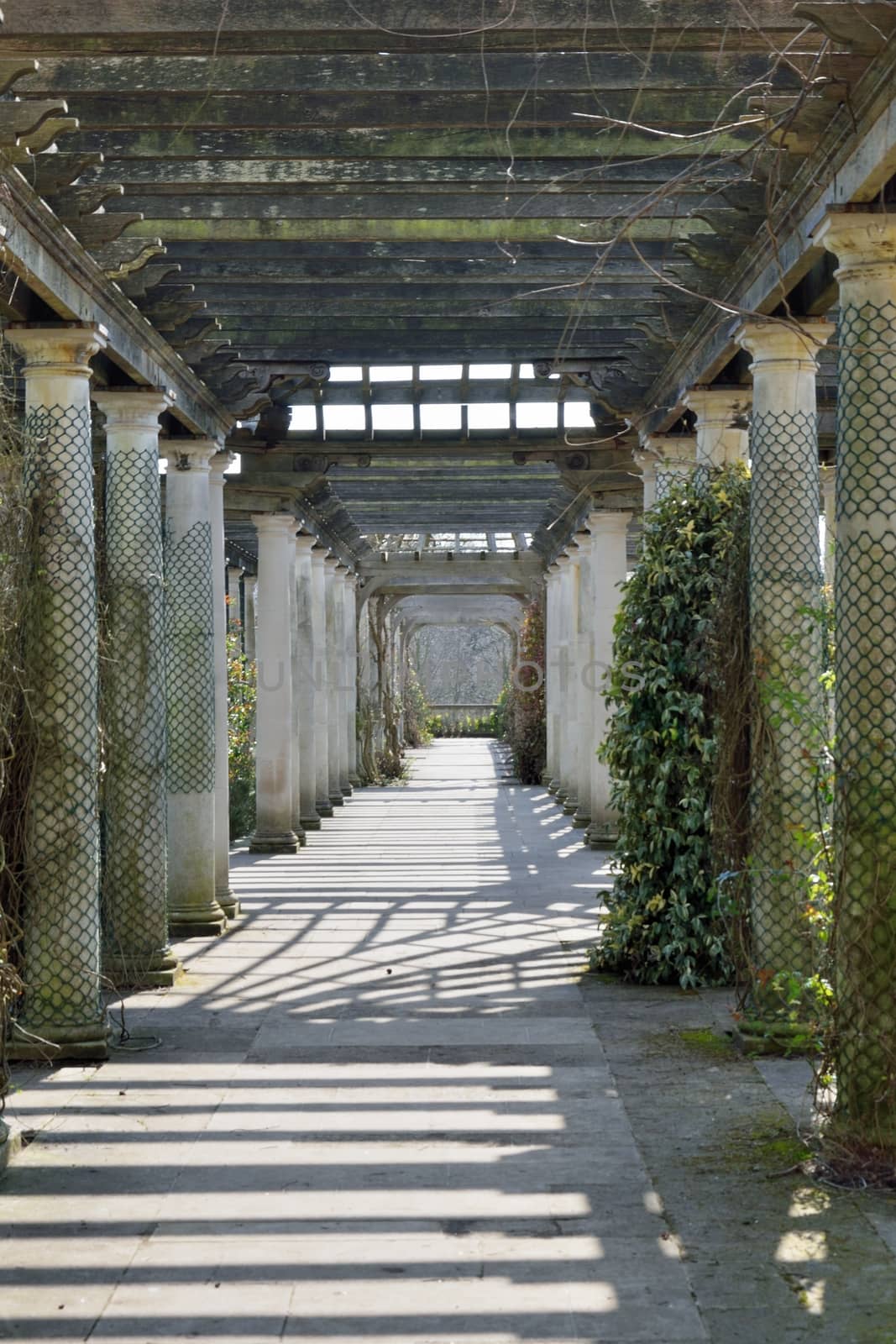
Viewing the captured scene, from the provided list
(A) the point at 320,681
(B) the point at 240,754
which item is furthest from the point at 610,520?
(B) the point at 240,754

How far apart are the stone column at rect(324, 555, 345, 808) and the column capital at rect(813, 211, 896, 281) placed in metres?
16.7

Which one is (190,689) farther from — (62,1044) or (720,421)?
(720,421)

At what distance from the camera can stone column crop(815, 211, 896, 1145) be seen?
212 inches

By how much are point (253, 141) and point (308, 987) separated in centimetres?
452

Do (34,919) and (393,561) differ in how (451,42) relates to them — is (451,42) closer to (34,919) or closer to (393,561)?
(34,919)

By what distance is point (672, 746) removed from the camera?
29.4ft

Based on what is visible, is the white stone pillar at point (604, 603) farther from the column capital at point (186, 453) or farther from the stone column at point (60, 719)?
the stone column at point (60, 719)

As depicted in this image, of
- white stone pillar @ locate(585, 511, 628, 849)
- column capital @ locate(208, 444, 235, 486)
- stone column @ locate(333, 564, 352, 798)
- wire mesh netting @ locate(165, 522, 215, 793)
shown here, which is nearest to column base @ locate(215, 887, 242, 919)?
wire mesh netting @ locate(165, 522, 215, 793)

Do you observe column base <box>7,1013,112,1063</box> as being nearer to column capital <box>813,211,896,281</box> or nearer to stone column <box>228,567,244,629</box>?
column capital <box>813,211,896,281</box>

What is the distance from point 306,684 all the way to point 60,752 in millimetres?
11292

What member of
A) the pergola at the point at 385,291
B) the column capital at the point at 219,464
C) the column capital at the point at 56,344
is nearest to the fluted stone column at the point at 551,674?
the pergola at the point at 385,291

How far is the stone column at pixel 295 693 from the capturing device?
52.8 ft

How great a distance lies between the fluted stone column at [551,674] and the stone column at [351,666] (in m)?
2.96

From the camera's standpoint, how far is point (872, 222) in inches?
217
